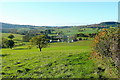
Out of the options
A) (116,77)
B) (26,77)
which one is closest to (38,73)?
(26,77)

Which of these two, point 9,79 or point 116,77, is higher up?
point 116,77

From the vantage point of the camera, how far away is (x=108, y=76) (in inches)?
611

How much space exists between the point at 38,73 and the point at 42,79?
Result: 2481 millimetres

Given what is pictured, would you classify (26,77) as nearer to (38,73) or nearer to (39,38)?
(38,73)

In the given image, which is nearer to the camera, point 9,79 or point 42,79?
point 42,79

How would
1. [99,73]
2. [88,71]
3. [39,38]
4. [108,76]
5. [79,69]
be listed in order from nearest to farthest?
[108,76]
[99,73]
[88,71]
[79,69]
[39,38]

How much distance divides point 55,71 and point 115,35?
9.29m

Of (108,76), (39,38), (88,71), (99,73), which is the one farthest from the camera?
(39,38)

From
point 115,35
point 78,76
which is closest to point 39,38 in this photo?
point 78,76

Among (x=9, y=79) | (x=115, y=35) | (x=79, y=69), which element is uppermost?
(x=115, y=35)

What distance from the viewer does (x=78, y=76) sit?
16922 millimetres

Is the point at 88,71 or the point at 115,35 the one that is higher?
the point at 115,35

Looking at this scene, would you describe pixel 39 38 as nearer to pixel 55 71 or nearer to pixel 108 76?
pixel 55 71

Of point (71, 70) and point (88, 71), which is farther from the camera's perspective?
point (71, 70)
